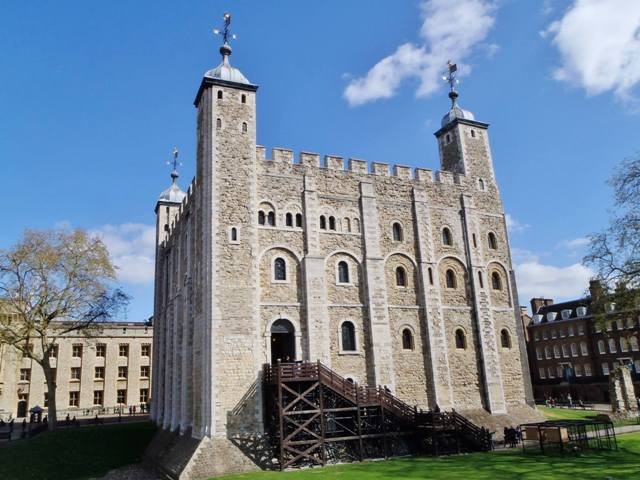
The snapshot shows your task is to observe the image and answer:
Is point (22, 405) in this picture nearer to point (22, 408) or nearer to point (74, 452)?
point (22, 408)

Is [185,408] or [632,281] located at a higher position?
[632,281]

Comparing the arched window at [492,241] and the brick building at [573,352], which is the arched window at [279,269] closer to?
the arched window at [492,241]

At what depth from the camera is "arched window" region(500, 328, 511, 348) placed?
29.8 meters

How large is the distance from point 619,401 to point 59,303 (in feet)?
121

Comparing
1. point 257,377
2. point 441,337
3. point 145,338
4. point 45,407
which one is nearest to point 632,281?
point 441,337

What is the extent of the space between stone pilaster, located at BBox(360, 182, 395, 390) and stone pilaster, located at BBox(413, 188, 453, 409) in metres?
2.48

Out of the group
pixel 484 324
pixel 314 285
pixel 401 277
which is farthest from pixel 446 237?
pixel 314 285

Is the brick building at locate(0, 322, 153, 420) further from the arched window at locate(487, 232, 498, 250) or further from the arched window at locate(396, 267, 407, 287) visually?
the arched window at locate(487, 232, 498, 250)

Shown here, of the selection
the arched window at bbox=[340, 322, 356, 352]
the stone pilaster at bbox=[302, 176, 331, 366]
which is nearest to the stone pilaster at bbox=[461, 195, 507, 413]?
the arched window at bbox=[340, 322, 356, 352]

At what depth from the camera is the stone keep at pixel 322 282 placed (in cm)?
2253

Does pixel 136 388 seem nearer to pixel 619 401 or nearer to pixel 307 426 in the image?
pixel 307 426

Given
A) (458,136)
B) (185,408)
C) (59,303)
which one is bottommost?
(185,408)

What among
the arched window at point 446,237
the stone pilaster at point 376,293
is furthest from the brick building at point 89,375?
the arched window at point 446,237

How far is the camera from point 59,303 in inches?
1254
